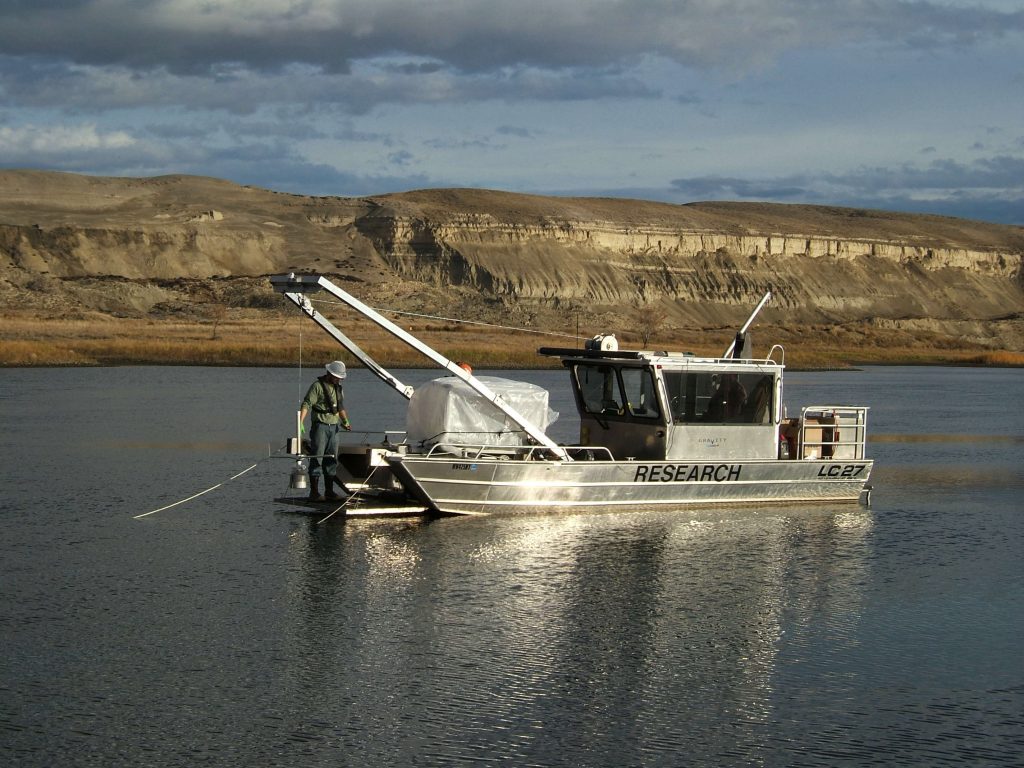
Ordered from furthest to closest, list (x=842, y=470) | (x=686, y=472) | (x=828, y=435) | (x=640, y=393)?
(x=828, y=435) < (x=842, y=470) < (x=640, y=393) < (x=686, y=472)

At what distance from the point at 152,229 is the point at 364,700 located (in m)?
139

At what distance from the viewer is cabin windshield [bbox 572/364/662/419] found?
73.0ft

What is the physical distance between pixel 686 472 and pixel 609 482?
142 cm

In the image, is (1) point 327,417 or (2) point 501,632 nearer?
(2) point 501,632

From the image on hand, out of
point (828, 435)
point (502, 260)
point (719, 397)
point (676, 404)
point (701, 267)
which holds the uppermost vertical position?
point (701, 267)

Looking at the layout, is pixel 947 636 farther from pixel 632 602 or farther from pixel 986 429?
pixel 986 429

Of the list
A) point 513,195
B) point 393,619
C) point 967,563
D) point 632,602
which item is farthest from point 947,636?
point 513,195

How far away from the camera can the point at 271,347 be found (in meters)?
78.3

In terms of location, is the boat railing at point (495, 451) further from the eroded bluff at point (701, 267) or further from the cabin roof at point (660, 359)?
the eroded bluff at point (701, 267)

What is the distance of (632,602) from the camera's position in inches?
613

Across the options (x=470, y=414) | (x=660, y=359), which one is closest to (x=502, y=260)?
(x=660, y=359)

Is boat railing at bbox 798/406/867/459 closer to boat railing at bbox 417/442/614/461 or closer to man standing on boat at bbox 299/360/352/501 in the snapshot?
boat railing at bbox 417/442/614/461

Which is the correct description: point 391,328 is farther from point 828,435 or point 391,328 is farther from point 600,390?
point 828,435

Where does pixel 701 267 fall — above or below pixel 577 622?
above
